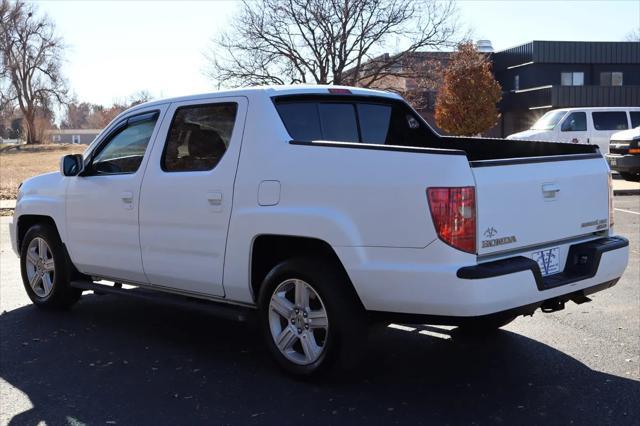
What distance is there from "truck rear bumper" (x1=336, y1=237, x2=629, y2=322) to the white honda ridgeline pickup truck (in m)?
0.01

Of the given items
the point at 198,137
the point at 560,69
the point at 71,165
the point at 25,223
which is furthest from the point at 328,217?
the point at 560,69

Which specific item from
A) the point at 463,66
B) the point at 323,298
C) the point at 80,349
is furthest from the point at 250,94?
the point at 463,66

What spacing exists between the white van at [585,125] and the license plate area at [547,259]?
1853 centimetres

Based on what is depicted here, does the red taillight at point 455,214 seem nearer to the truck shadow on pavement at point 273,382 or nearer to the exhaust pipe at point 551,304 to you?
the exhaust pipe at point 551,304

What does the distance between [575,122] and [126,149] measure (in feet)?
64.8

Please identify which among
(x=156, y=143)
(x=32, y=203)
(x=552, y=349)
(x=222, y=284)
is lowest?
(x=552, y=349)

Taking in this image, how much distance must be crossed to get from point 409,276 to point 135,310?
3.63m

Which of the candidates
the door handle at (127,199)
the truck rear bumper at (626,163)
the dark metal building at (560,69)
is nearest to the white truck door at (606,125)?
the truck rear bumper at (626,163)

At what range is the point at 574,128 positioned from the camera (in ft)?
75.3

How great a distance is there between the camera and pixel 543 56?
1730 inches

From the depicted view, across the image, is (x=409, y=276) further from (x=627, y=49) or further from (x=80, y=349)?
(x=627, y=49)

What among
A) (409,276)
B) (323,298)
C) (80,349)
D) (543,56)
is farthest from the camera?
(543,56)

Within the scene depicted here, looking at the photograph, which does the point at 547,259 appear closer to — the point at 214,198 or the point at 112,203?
the point at 214,198

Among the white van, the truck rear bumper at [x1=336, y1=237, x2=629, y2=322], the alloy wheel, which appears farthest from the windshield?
the alloy wheel
